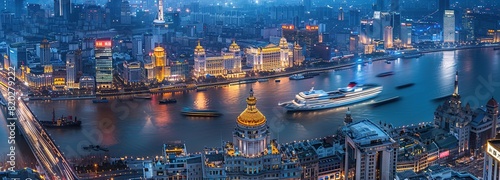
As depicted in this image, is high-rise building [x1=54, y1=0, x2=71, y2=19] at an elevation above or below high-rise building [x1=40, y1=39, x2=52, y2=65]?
above

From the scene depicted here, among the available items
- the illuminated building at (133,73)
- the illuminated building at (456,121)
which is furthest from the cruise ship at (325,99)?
the illuminated building at (133,73)

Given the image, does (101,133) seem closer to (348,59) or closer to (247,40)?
(348,59)

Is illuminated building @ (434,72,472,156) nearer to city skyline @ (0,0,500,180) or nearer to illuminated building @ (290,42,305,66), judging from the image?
city skyline @ (0,0,500,180)

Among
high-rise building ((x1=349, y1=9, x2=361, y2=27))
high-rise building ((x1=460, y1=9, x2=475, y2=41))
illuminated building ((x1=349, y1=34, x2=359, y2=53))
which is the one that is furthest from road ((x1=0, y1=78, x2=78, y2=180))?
high-rise building ((x1=349, y1=9, x2=361, y2=27))

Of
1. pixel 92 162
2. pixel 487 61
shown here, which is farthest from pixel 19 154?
pixel 487 61

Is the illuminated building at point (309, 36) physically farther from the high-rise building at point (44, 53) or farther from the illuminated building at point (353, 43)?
the high-rise building at point (44, 53)

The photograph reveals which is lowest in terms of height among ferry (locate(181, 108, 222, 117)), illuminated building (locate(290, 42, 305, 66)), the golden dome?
ferry (locate(181, 108, 222, 117))
